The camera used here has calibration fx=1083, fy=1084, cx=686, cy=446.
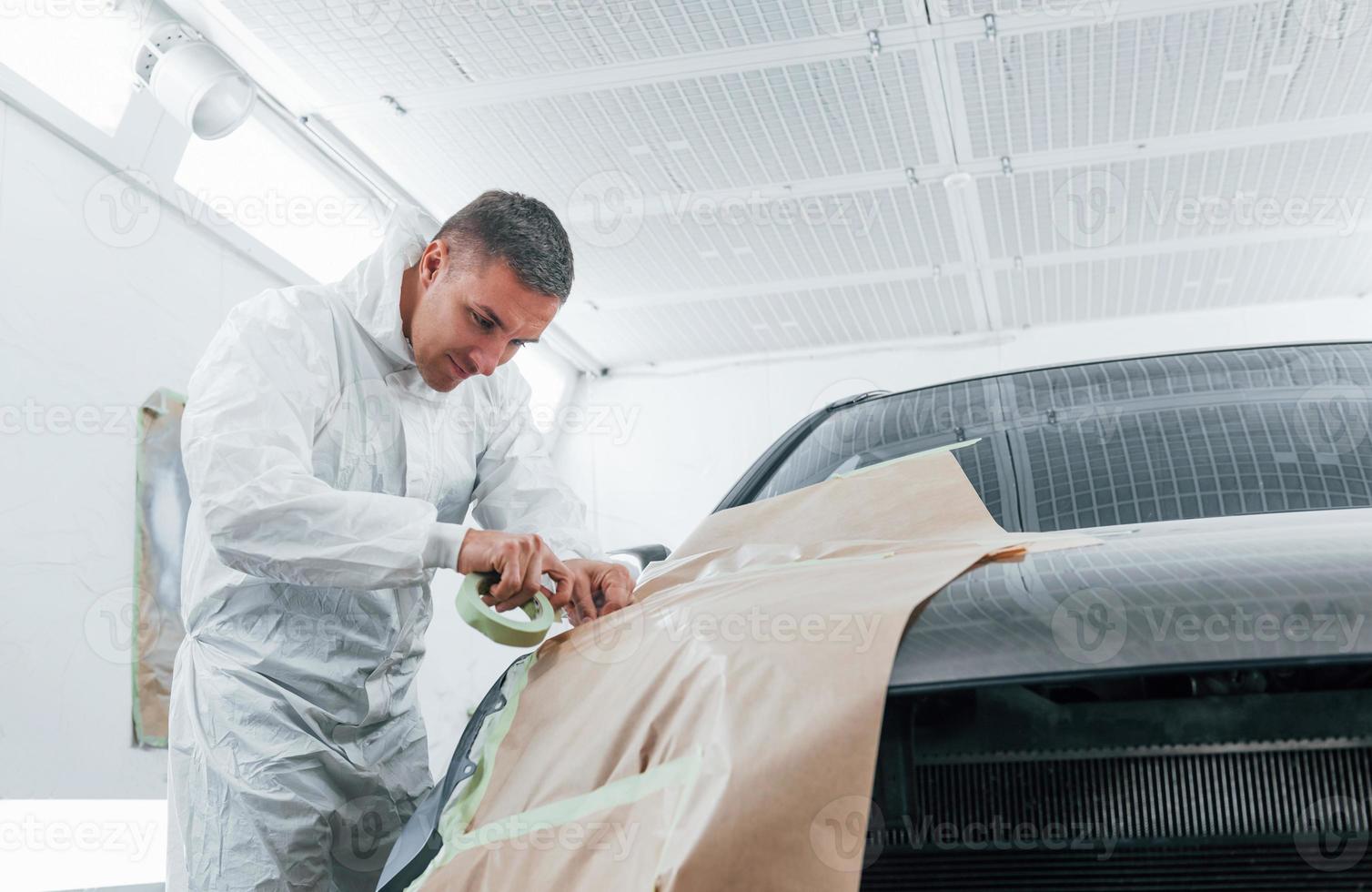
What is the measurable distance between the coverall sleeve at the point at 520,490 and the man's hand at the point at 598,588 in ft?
0.86

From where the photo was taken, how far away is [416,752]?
1836 millimetres

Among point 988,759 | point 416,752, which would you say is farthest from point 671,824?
point 416,752

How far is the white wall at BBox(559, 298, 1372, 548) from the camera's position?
5.68 meters

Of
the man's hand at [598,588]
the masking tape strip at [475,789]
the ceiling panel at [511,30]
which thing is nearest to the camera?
the masking tape strip at [475,789]

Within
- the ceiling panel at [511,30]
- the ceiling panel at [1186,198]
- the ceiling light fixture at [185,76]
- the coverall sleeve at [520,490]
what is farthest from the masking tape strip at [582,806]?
the ceiling panel at [1186,198]

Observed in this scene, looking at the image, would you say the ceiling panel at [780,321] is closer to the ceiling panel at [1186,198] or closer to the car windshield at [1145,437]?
the ceiling panel at [1186,198]

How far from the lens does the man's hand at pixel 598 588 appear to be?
1.56 m

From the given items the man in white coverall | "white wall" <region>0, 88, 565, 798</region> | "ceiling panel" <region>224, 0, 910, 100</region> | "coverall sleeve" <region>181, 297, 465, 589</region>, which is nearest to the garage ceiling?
"ceiling panel" <region>224, 0, 910, 100</region>

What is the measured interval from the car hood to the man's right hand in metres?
0.59

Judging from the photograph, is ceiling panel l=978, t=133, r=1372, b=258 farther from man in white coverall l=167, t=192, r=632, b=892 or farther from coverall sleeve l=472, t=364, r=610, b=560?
man in white coverall l=167, t=192, r=632, b=892

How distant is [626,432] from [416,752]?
4.37m

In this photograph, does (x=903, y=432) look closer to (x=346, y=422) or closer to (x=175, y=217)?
(x=346, y=422)

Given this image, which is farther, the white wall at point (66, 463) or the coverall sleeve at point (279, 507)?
the white wall at point (66, 463)

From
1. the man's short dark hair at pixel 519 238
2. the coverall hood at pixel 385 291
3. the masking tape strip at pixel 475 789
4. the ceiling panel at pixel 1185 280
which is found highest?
the ceiling panel at pixel 1185 280
